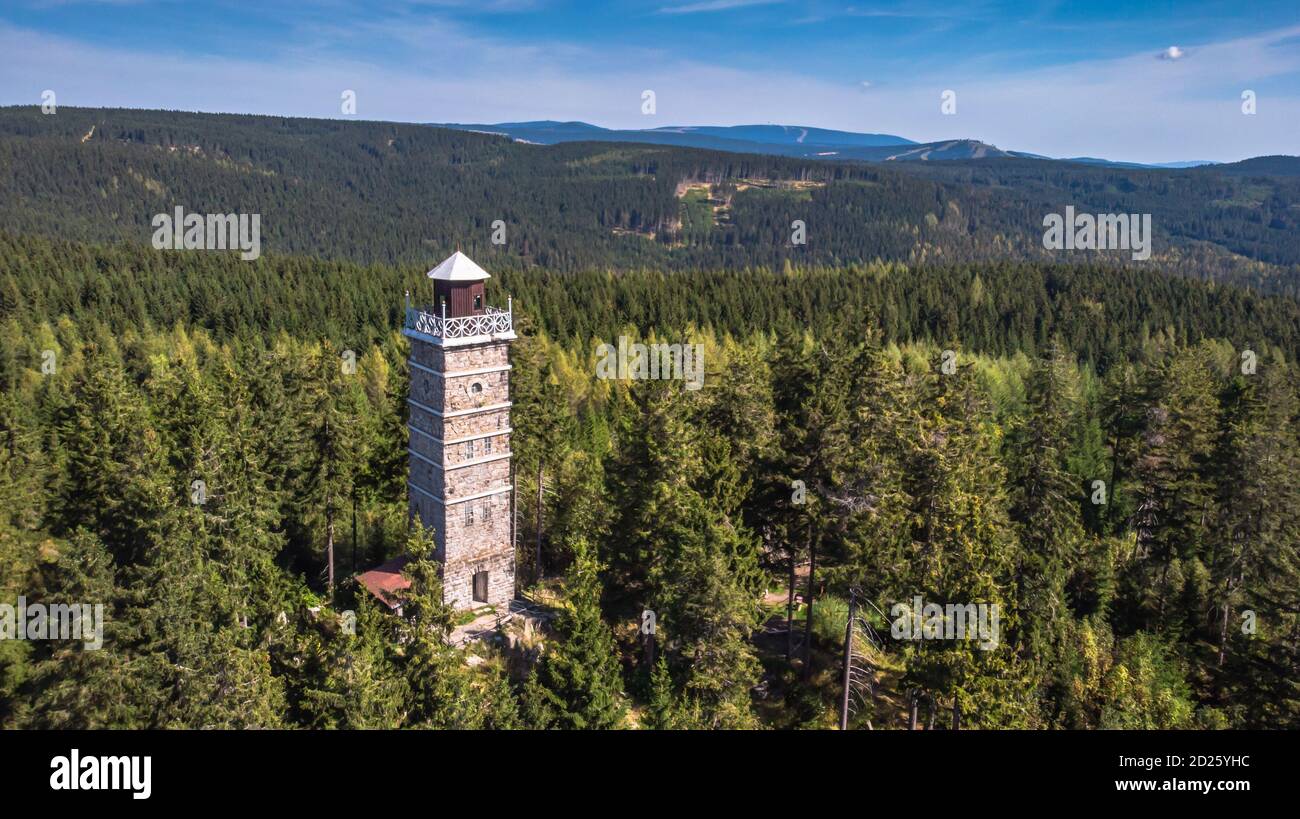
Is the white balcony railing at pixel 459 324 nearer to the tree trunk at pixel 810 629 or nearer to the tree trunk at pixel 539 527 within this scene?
the tree trunk at pixel 539 527

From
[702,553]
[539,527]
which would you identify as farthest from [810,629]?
[539,527]

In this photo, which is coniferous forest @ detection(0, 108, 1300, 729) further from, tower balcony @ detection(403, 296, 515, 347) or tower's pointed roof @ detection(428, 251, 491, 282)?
tower's pointed roof @ detection(428, 251, 491, 282)

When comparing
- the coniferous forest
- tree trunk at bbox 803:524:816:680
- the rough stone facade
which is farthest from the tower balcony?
tree trunk at bbox 803:524:816:680

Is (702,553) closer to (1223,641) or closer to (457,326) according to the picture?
(457,326)

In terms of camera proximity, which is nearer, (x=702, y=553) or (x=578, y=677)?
(x=578, y=677)

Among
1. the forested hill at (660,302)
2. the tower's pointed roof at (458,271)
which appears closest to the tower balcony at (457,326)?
Result: the tower's pointed roof at (458,271)

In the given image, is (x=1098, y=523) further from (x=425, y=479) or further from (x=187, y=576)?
(x=187, y=576)

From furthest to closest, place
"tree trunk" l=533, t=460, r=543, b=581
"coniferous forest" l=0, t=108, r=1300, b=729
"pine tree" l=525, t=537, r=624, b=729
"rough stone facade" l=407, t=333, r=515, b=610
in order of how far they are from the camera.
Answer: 1. "tree trunk" l=533, t=460, r=543, b=581
2. "rough stone facade" l=407, t=333, r=515, b=610
3. "pine tree" l=525, t=537, r=624, b=729
4. "coniferous forest" l=0, t=108, r=1300, b=729
